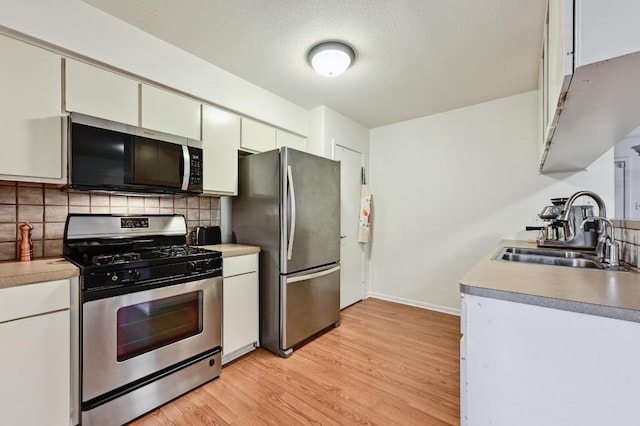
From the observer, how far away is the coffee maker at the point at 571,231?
2.03 m

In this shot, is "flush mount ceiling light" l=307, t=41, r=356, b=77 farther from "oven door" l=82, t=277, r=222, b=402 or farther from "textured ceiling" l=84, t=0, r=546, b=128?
"oven door" l=82, t=277, r=222, b=402

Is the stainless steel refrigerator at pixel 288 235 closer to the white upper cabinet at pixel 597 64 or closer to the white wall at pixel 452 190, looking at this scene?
the white wall at pixel 452 190

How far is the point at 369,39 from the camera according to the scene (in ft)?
6.45

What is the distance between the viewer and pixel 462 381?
0.98 metres

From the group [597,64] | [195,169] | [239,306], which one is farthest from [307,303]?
[597,64]

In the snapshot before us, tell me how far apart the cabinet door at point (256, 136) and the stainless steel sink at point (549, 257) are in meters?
2.13

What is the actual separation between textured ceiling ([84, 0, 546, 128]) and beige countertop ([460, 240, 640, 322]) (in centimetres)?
156

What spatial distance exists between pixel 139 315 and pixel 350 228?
243 cm

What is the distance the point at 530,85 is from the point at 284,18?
241 centimetres

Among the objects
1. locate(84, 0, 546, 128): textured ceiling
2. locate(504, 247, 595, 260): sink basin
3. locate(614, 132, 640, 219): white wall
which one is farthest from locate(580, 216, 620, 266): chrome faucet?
locate(614, 132, 640, 219): white wall

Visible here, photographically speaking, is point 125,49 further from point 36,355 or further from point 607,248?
point 607,248

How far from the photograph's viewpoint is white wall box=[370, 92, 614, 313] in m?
2.79

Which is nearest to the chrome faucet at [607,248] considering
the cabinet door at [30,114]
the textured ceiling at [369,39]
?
the textured ceiling at [369,39]

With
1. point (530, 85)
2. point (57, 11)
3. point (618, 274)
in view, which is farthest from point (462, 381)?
point (530, 85)
